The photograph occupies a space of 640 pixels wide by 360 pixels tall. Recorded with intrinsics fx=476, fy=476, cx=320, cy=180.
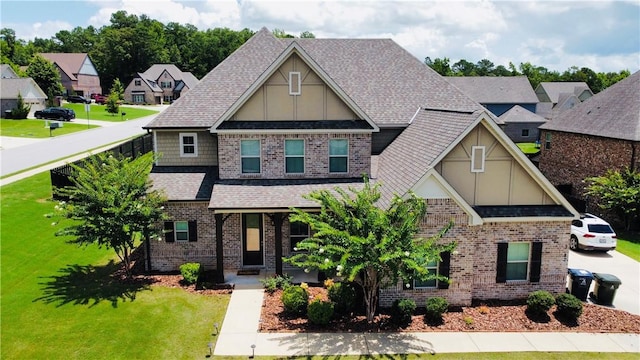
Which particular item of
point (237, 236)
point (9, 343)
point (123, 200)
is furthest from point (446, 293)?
point (9, 343)

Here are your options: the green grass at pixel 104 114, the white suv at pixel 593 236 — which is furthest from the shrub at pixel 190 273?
the green grass at pixel 104 114

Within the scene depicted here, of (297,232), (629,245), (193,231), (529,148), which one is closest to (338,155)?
(297,232)

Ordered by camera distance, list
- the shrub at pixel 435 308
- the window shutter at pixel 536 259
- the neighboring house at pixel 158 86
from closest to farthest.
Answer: the shrub at pixel 435 308 < the window shutter at pixel 536 259 < the neighboring house at pixel 158 86

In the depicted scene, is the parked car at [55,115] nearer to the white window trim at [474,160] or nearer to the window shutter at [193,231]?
the window shutter at [193,231]

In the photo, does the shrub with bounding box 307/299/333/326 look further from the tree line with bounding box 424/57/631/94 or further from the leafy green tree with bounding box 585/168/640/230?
the tree line with bounding box 424/57/631/94

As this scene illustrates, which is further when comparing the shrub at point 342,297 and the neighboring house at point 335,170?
the neighboring house at point 335,170

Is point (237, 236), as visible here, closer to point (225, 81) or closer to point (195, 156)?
point (195, 156)
